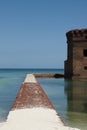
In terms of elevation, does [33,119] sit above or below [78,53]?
below

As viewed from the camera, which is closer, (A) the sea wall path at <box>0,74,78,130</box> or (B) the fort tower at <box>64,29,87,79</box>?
(A) the sea wall path at <box>0,74,78,130</box>

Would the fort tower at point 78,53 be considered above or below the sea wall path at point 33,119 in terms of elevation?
above

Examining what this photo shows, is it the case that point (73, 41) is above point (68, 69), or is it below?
above

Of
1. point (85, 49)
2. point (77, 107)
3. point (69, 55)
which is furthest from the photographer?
point (69, 55)

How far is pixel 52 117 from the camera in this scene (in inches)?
277

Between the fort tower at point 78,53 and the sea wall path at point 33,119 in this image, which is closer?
the sea wall path at point 33,119

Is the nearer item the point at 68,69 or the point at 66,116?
the point at 66,116

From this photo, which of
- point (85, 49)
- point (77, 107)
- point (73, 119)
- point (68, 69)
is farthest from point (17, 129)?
point (68, 69)

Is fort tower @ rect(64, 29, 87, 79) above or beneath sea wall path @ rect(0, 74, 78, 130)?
above

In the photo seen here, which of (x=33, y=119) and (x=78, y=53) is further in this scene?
(x=78, y=53)

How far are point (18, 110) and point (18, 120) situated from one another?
1.56 meters

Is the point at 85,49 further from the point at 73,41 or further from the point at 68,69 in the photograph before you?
the point at 68,69

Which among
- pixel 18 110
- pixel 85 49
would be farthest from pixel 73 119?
pixel 85 49

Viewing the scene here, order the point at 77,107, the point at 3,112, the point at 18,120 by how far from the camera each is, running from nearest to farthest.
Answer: the point at 18,120 < the point at 3,112 < the point at 77,107
